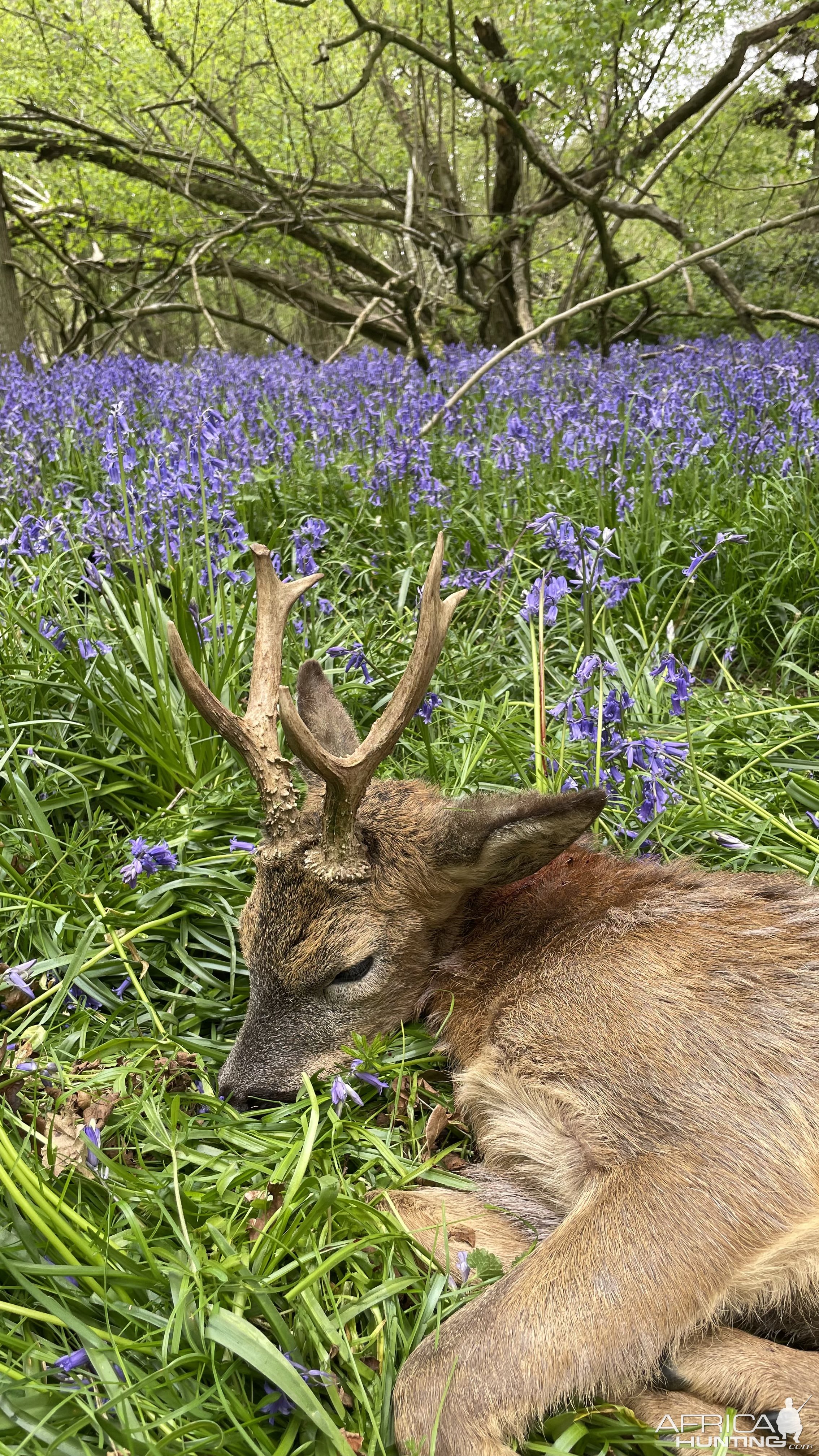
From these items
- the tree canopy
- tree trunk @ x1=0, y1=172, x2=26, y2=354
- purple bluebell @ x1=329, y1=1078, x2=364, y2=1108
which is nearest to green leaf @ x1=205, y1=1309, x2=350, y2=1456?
purple bluebell @ x1=329, y1=1078, x2=364, y2=1108

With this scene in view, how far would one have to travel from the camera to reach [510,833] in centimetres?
267

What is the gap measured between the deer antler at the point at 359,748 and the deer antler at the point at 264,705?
107 millimetres

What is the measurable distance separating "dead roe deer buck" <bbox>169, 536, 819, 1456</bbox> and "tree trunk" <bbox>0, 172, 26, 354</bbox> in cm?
1027

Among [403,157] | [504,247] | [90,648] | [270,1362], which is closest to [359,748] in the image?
[270,1362]

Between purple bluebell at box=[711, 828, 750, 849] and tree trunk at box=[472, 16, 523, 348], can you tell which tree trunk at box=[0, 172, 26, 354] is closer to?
tree trunk at box=[472, 16, 523, 348]

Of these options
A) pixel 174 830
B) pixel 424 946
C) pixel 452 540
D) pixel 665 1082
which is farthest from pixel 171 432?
pixel 665 1082

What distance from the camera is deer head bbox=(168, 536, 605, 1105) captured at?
106 inches

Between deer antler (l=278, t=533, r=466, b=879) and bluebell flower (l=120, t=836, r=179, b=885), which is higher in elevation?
deer antler (l=278, t=533, r=466, b=879)

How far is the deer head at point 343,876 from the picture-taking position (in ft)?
8.87

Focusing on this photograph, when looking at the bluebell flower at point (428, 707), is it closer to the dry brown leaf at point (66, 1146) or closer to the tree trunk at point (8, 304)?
the dry brown leaf at point (66, 1146)

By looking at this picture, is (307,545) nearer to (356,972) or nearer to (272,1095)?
(356,972)

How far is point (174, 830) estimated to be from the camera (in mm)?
3773

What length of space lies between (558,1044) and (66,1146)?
4.23 feet

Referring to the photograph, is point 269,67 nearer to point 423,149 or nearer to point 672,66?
point 423,149
